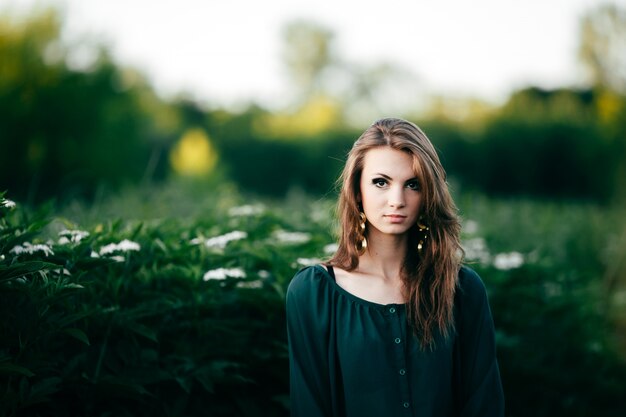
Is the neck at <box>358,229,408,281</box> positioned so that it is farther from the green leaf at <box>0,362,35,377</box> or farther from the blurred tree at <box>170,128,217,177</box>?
the blurred tree at <box>170,128,217,177</box>

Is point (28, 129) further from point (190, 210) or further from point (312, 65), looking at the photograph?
point (312, 65)

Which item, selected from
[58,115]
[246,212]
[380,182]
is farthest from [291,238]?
[58,115]

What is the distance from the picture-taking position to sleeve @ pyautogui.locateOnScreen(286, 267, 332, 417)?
2434 millimetres

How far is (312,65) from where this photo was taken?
4806 centimetres

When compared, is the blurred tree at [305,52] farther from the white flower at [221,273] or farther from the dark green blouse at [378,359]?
the dark green blouse at [378,359]

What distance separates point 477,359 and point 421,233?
0.59 meters

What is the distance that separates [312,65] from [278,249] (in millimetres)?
45796

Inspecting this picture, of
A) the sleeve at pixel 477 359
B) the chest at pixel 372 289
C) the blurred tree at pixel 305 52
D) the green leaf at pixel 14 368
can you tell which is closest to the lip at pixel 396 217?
the chest at pixel 372 289

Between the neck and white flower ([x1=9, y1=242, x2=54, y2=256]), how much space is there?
142 cm

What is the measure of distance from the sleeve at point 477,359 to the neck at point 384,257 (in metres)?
0.30

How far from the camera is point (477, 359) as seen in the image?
2.50 m

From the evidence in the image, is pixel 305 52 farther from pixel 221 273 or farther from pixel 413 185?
pixel 413 185

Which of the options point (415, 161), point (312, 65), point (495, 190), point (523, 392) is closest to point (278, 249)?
point (415, 161)

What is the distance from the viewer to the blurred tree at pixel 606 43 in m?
12.6
